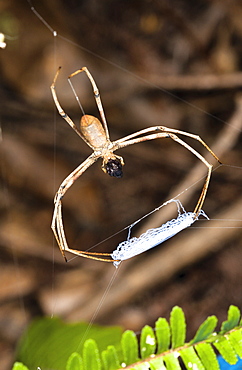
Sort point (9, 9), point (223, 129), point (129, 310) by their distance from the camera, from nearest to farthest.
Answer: point (9, 9) < point (223, 129) < point (129, 310)

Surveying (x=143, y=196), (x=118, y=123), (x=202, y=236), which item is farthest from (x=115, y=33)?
(x=202, y=236)

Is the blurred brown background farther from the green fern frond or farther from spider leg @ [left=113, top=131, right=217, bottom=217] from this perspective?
the green fern frond

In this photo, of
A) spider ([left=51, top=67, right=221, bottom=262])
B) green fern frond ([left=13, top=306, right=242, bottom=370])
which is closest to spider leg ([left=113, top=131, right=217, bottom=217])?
spider ([left=51, top=67, right=221, bottom=262])

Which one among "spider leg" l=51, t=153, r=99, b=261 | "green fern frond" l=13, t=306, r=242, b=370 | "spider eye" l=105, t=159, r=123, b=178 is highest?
"spider leg" l=51, t=153, r=99, b=261

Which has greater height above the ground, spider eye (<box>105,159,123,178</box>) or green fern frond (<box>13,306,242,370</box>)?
spider eye (<box>105,159,123,178</box>)

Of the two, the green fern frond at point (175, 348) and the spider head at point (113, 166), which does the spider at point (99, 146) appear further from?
the green fern frond at point (175, 348)

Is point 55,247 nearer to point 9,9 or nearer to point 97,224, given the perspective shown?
point 97,224
